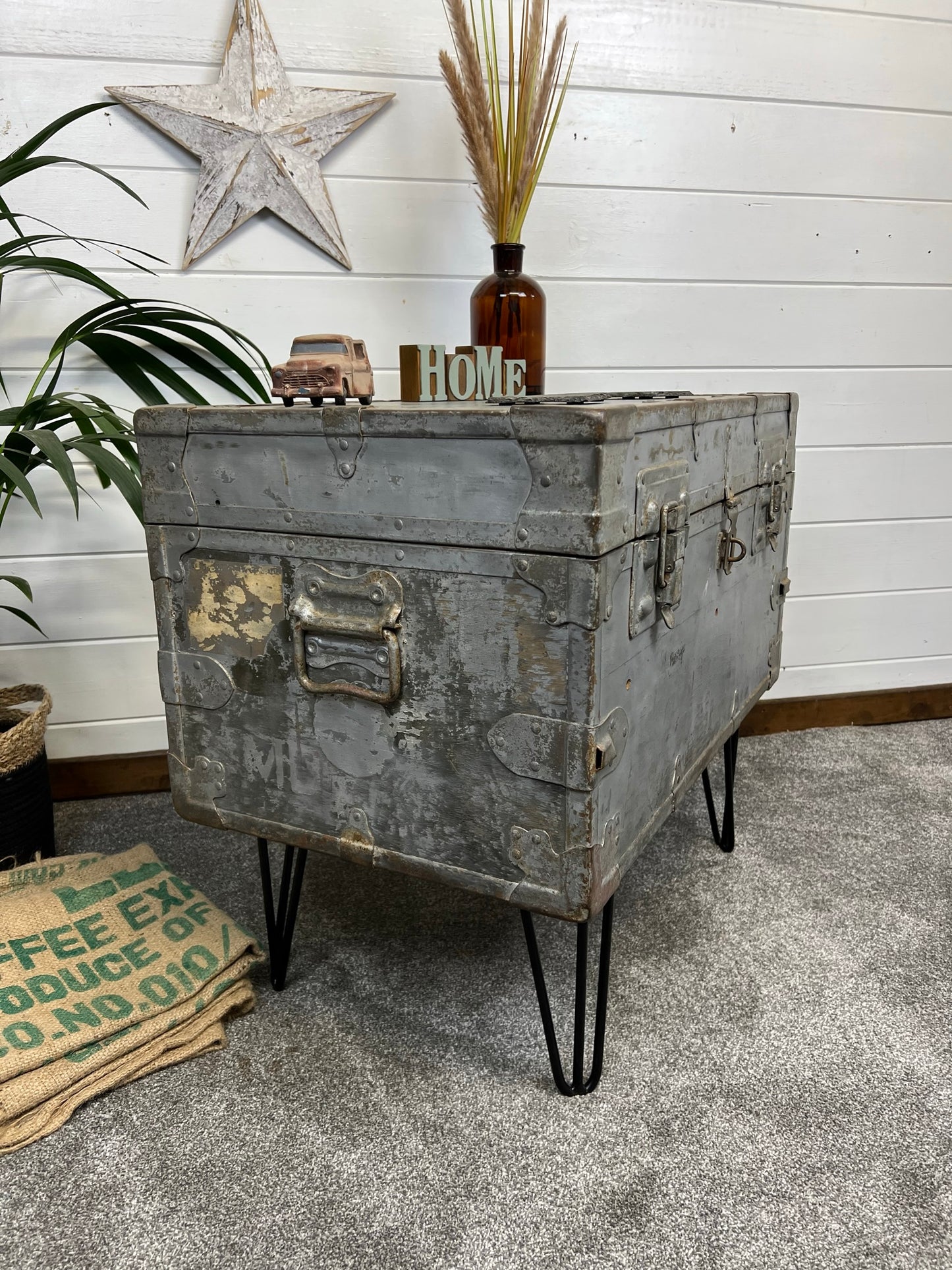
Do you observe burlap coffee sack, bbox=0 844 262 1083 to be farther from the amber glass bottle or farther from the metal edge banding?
the amber glass bottle

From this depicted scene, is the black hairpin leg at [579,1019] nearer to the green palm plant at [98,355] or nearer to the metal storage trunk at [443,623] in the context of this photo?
the metal storage trunk at [443,623]

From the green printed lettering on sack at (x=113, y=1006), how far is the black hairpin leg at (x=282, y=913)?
0.70 feet

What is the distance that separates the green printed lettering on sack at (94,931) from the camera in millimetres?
1361

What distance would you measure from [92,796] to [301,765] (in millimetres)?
1171

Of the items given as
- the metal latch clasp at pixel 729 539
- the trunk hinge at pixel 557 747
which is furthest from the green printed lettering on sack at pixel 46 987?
the metal latch clasp at pixel 729 539

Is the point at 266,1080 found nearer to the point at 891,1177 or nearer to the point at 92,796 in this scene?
the point at 891,1177

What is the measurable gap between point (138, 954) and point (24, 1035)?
196 mm

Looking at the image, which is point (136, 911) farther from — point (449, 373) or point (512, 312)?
point (512, 312)

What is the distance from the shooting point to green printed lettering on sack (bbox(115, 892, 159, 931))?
4.65 ft

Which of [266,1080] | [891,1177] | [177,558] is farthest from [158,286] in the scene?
[891,1177]

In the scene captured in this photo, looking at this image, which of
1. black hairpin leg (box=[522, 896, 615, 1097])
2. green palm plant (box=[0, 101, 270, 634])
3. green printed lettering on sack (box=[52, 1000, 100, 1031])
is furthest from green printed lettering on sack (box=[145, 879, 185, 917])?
black hairpin leg (box=[522, 896, 615, 1097])

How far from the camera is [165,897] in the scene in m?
1.48

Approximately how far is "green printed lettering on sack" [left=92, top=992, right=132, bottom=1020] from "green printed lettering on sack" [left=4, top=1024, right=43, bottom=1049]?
8 centimetres

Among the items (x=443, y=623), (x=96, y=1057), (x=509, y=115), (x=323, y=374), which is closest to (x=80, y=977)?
(x=96, y=1057)
